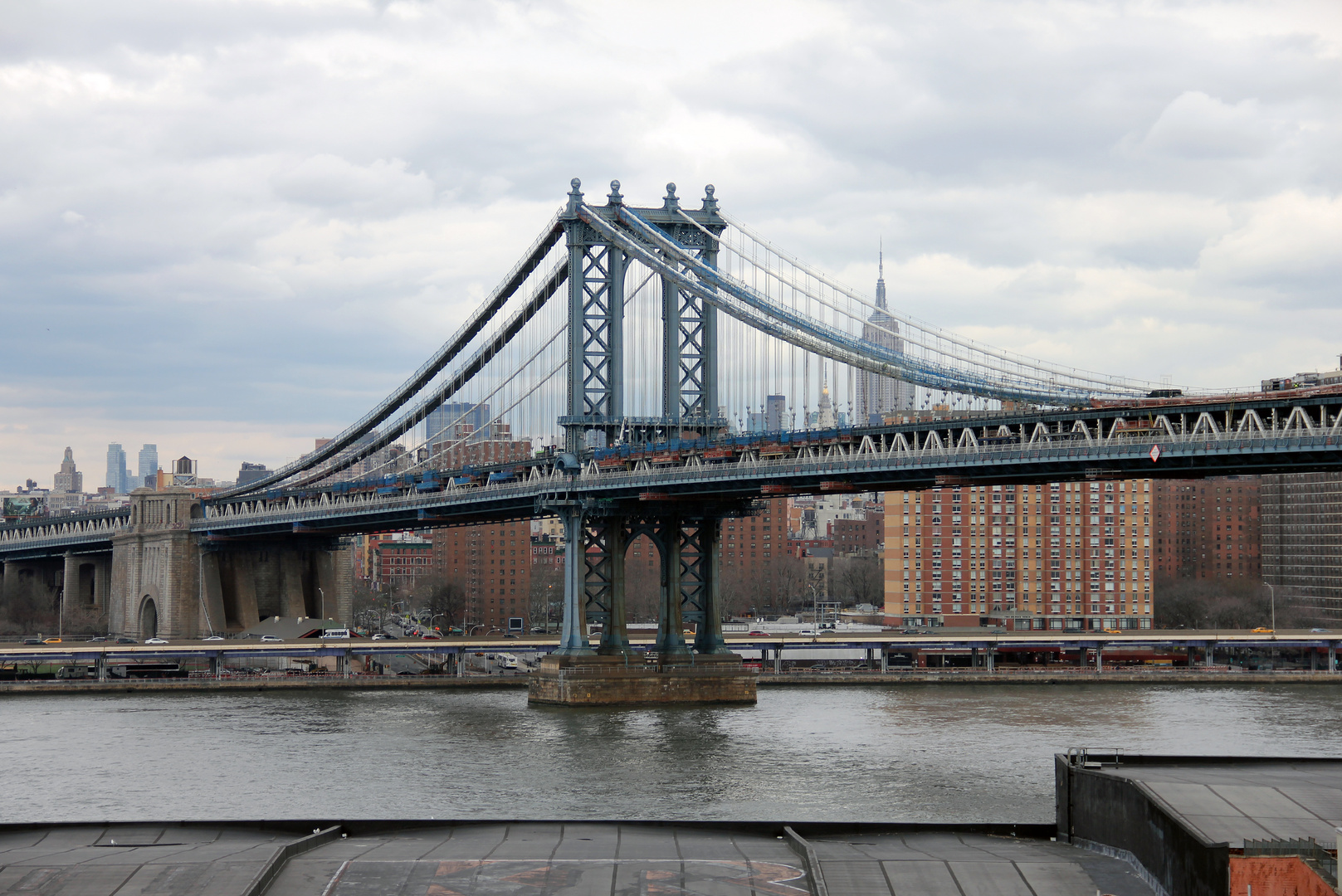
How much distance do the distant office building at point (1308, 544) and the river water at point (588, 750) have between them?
57761 millimetres

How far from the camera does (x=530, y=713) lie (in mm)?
60406

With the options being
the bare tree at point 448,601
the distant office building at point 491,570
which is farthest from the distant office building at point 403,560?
the bare tree at point 448,601

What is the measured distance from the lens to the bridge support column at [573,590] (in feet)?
209

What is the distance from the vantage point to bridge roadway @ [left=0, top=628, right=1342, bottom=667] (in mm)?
77375

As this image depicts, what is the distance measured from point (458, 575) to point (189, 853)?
118517 millimetres

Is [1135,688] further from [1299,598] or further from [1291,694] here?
[1299,598]

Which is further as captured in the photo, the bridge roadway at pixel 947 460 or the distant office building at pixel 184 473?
the distant office building at pixel 184 473

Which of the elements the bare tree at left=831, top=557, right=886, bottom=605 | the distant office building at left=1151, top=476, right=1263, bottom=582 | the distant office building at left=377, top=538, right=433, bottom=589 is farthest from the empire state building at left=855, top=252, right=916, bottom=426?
the distant office building at left=377, top=538, right=433, bottom=589

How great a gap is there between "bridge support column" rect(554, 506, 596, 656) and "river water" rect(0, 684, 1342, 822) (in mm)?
3278

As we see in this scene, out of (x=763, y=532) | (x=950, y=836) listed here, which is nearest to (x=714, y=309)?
(x=950, y=836)

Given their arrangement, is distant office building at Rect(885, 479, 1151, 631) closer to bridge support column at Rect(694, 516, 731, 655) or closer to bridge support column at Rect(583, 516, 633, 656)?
bridge support column at Rect(694, 516, 731, 655)

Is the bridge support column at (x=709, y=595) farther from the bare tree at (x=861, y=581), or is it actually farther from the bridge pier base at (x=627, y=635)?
the bare tree at (x=861, y=581)

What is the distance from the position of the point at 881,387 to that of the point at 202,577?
4514 cm

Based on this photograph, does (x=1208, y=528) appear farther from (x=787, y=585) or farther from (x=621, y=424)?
(x=621, y=424)
